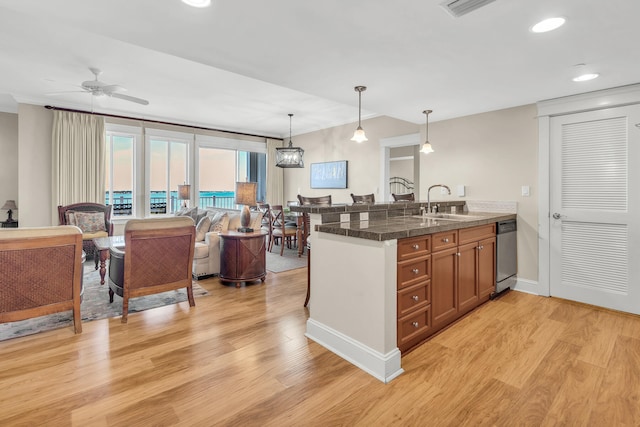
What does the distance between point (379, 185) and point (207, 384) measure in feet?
14.7

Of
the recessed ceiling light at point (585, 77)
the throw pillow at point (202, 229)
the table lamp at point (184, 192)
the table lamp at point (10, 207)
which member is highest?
the recessed ceiling light at point (585, 77)

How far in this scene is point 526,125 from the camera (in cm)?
368

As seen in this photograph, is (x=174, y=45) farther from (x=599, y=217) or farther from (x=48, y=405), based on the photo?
(x=599, y=217)

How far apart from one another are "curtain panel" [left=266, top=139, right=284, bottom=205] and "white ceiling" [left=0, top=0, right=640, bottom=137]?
324cm

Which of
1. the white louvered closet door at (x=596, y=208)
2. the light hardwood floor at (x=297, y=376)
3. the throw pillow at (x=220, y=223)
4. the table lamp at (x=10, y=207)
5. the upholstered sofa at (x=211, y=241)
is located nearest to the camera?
the light hardwood floor at (x=297, y=376)

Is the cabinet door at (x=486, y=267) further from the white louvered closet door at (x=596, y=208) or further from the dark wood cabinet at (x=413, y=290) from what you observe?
the dark wood cabinet at (x=413, y=290)

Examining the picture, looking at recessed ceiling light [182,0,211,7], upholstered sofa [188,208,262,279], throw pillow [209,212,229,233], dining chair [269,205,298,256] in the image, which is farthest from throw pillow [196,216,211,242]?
recessed ceiling light [182,0,211,7]

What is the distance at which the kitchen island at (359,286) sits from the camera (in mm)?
2004

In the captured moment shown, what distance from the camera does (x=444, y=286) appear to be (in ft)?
8.41

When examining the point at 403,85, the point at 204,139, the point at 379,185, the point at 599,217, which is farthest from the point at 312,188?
the point at 599,217

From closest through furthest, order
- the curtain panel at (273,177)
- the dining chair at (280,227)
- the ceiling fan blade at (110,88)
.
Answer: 1. the ceiling fan blade at (110,88)
2. the dining chair at (280,227)
3. the curtain panel at (273,177)

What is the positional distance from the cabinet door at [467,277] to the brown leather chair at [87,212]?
4997 millimetres

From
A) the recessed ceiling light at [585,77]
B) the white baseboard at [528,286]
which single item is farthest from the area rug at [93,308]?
the recessed ceiling light at [585,77]

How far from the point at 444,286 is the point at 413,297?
0.47m
